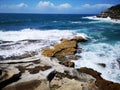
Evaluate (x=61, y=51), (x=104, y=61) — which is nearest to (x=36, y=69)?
(x=61, y=51)

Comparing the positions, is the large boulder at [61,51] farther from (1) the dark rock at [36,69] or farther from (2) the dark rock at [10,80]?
(2) the dark rock at [10,80]

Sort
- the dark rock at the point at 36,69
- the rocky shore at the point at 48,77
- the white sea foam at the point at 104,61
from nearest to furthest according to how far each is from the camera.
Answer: the rocky shore at the point at 48,77 → the dark rock at the point at 36,69 → the white sea foam at the point at 104,61

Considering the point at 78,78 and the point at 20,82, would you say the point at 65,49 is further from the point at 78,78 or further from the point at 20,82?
the point at 20,82

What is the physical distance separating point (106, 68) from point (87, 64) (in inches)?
54.6

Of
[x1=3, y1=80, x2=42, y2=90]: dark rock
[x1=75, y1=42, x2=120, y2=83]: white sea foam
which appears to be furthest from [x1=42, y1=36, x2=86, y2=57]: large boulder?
[x1=3, y1=80, x2=42, y2=90]: dark rock

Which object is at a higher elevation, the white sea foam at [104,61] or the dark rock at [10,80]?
the dark rock at [10,80]

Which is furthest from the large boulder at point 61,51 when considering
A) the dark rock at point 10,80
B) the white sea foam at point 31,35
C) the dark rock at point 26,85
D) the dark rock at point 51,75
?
the white sea foam at point 31,35

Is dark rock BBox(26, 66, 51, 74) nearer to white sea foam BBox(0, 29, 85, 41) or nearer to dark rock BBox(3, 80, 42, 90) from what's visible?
dark rock BBox(3, 80, 42, 90)

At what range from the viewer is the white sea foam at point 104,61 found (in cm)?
1041

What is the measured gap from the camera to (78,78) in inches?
364

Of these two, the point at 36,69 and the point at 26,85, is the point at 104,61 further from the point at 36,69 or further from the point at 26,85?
the point at 26,85

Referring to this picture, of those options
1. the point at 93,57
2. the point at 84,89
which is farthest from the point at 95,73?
the point at 93,57

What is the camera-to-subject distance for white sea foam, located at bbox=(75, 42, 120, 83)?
10414mm

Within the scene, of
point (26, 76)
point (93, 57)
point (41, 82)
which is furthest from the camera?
point (93, 57)
